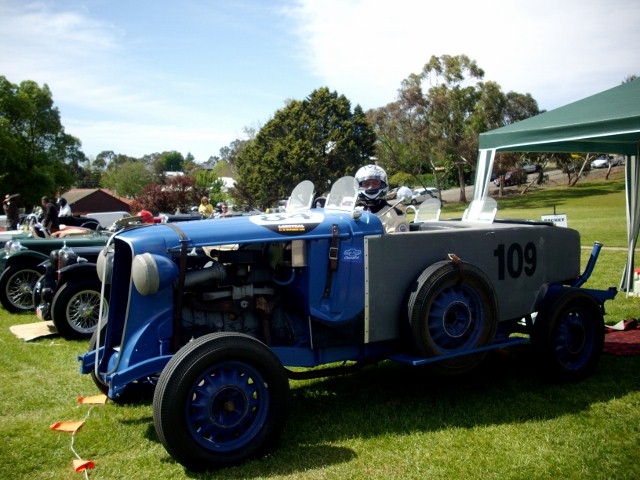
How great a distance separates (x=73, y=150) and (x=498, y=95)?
35152 millimetres

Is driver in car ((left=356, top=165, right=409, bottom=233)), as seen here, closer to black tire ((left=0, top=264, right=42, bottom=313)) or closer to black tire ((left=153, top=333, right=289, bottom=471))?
black tire ((left=153, top=333, right=289, bottom=471))

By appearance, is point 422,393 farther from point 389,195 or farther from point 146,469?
point 146,469

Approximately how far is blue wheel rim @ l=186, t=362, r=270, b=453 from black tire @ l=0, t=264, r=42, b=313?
23.8ft

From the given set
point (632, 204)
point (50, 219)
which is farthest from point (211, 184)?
point (632, 204)

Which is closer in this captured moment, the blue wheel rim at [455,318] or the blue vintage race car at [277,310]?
the blue vintage race car at [277,310]

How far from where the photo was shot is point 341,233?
4.32 meters

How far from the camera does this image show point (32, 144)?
43.1m

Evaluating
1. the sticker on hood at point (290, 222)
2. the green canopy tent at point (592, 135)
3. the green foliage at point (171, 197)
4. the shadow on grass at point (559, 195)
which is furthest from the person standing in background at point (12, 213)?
the shadow on grass at point (559, 195)

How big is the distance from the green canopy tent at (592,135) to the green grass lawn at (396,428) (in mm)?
2465

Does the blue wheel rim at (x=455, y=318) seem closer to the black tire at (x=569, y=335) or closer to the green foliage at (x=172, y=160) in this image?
the black tire at (x=569, y=335)

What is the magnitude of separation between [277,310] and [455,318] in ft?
4.92

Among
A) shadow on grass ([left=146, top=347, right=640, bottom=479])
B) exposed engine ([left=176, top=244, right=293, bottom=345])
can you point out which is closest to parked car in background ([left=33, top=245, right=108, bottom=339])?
shadow on grass ([left=146, top=347, right=640, bottom=479])

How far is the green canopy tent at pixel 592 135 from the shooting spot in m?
7.09

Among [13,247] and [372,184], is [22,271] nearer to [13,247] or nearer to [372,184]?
[13,247]
